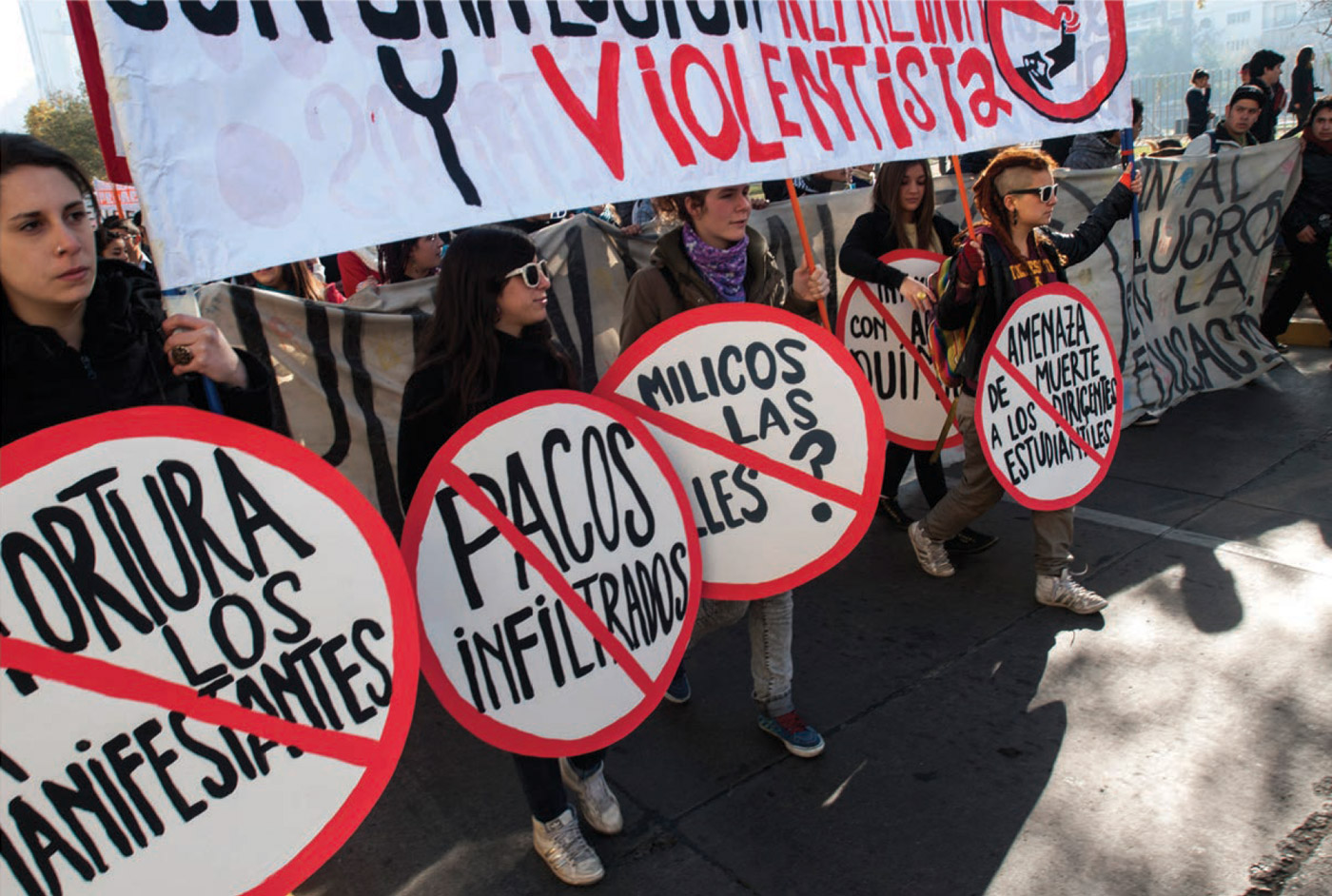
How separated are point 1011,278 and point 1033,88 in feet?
2.24

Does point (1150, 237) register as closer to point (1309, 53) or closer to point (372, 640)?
point (372, 640)

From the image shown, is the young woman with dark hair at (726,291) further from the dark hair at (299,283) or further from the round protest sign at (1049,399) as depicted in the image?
the dark hair at (299,283)

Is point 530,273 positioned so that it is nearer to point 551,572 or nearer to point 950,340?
point 551,572

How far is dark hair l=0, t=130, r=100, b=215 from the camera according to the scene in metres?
1.69

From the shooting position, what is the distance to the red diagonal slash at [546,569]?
2209mm

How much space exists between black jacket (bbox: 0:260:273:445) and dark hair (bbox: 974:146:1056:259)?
277 cm

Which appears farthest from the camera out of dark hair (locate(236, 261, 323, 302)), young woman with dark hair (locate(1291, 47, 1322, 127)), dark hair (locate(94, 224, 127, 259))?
young woman with dark hair (locate(1291, 47, 1322, 127))

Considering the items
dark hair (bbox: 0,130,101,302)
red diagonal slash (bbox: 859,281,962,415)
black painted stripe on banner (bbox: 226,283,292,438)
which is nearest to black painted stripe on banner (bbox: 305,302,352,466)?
black painted stripe on banner (bbox: 226,283,292,438)

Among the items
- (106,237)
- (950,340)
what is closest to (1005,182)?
(950,340)

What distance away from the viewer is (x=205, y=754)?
68.5 inches

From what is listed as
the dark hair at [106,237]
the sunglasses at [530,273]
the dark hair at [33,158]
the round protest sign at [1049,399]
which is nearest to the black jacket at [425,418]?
the sunglasses at [530,273]

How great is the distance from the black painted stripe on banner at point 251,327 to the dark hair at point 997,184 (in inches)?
116

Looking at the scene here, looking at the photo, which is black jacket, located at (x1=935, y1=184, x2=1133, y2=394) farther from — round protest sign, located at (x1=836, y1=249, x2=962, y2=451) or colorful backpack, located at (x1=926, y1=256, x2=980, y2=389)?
round protest sign, located at (x1=836, y1=249, x2=962, y2=451)

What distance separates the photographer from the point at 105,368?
73.1 inches
